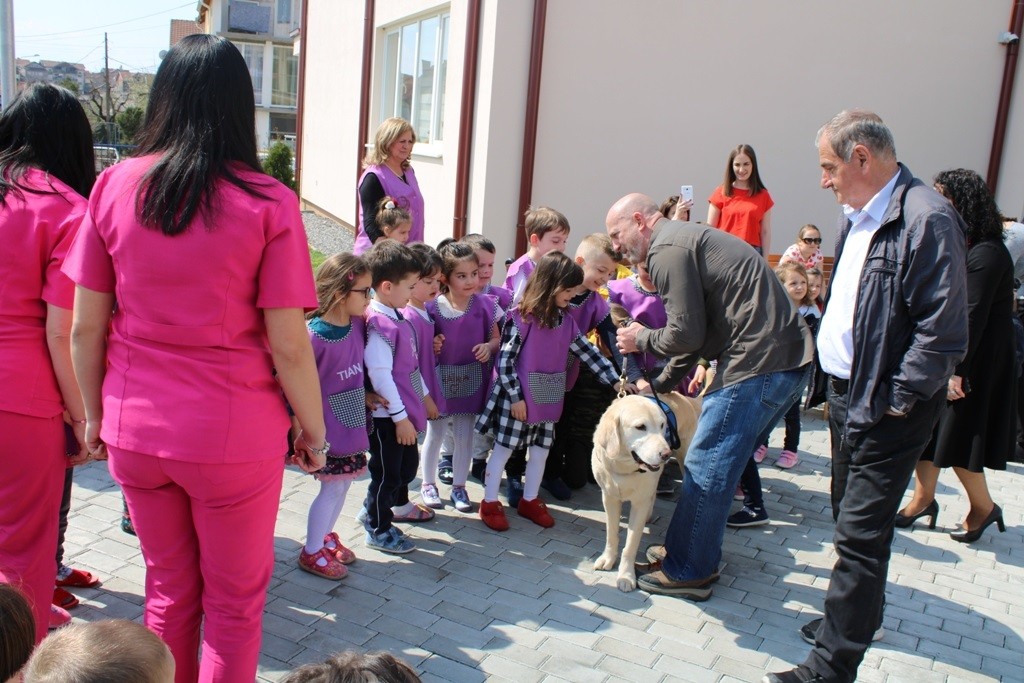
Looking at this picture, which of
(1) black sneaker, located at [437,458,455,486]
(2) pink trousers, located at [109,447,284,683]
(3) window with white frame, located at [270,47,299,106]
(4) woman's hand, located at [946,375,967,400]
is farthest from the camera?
(3) window with white frame, located at [270,47,299,106]

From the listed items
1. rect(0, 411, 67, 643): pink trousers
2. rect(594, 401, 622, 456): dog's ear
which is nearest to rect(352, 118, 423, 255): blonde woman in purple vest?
rect(594, 401, 622, 456): dog's ear

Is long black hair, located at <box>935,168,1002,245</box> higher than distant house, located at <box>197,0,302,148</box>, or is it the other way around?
distant house, located at <box>197,0,302,148</box>

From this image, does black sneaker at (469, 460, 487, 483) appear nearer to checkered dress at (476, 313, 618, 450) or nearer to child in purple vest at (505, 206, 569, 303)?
checkered dress at (476, 313, 618, 450)

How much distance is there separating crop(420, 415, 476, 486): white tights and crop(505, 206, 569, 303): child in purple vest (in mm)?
921

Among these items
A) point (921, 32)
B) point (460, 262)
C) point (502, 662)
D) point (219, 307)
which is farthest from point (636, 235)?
point (921, 32)

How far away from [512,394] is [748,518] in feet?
5.52

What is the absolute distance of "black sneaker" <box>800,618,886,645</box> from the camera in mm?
4070

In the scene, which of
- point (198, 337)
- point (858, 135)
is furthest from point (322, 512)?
point (858, 135)

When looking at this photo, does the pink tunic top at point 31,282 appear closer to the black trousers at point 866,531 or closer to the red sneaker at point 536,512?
the red sneaker at point 536,512

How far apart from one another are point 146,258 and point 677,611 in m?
3.01

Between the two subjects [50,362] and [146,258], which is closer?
[146,258]

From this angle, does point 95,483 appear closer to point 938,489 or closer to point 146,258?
point 146,258

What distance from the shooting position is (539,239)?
595 cm

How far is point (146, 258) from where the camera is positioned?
2.45m
